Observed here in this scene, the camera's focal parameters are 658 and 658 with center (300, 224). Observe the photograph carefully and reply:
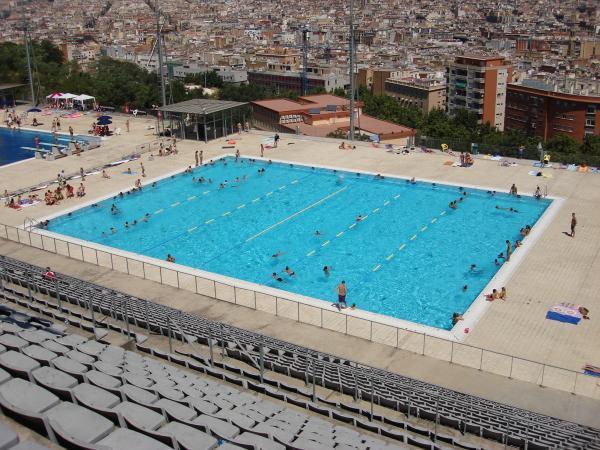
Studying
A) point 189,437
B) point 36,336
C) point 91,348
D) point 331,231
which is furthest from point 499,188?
point 189,437

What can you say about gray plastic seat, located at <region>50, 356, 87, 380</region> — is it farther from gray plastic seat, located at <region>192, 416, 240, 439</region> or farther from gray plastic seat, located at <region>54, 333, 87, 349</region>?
gray plastic seat, located at <region>192, 416, 240, 439</region>

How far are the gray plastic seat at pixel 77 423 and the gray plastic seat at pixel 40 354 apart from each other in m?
2.14

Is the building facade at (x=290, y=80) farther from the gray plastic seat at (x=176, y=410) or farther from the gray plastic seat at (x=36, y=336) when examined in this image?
the gray plastic seat at (x=176, y=410)

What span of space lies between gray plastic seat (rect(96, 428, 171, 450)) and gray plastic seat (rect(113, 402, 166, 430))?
30 centimetres

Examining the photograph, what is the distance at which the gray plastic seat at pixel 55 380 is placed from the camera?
838cm

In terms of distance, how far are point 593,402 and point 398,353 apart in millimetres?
4390

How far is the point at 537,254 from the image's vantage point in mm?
22672

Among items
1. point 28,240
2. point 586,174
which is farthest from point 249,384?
point 586,174

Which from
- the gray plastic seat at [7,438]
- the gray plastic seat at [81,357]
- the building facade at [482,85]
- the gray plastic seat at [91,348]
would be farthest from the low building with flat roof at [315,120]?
the building facade at [482,85]

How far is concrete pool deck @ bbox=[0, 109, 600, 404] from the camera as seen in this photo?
16750 millimetres

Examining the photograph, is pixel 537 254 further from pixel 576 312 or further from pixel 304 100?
pixel 304 100

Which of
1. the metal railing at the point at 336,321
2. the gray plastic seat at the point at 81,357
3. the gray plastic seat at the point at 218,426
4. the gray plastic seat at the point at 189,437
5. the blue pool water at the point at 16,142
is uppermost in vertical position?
the gray plastic seat at the point at 189,437

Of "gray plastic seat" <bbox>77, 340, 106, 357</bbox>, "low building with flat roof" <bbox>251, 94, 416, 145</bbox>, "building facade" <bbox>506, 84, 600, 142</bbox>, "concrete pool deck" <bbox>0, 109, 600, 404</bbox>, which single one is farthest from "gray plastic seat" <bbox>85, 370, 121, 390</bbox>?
"building facade" <bbox>506, 84, 600, 142</bbox>

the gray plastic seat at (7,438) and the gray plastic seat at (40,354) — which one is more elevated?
the gray plastic seat at (7,438)
